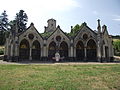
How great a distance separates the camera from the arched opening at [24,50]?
31156 millimetres

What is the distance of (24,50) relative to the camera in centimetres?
3141

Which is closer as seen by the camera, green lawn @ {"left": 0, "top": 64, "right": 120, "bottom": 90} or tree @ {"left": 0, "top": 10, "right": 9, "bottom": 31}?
green lawn @ {"left": 0, "top": 64, "right": 120, "bottom": 90}

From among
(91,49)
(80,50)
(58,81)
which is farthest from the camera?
(91,49)

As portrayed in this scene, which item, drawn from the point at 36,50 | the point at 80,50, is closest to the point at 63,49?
the point at 80,50

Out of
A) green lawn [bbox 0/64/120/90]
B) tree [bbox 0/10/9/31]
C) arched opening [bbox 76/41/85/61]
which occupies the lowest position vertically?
green lawn [bbox 0/64/120/90]

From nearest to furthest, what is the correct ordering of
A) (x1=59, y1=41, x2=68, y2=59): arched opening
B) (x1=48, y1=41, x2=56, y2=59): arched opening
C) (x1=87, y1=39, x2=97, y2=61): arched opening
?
1. (x1=48, y1=41, x2=56, y2=59): arched opening
2. (x1=59, y1=41, x2=68, y2=59): arched opening
3. (x1=87, y1=39, x2=97, y2=61): arched opening

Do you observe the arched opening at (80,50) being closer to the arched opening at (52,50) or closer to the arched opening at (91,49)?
the arched opening at (91,49)

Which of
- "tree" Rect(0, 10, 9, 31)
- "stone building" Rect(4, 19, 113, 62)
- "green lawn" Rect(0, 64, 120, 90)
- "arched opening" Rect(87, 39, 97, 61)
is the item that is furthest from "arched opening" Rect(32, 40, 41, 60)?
"tree" Rect(0, 10, 9, 31)

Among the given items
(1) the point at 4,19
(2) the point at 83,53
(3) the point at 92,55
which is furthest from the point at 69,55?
(1) the point at 4,19

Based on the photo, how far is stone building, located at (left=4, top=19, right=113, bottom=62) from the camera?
30.9 metres

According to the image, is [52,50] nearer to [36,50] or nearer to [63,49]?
[63,49]

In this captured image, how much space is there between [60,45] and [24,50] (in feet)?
28.4

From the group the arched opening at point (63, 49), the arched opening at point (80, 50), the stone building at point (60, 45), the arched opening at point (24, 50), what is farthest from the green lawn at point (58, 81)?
the arched opening at point (80, 50)

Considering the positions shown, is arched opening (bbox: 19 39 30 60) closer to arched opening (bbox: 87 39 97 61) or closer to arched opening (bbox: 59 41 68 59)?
arched opening (bbox: 59 41 68 59)
